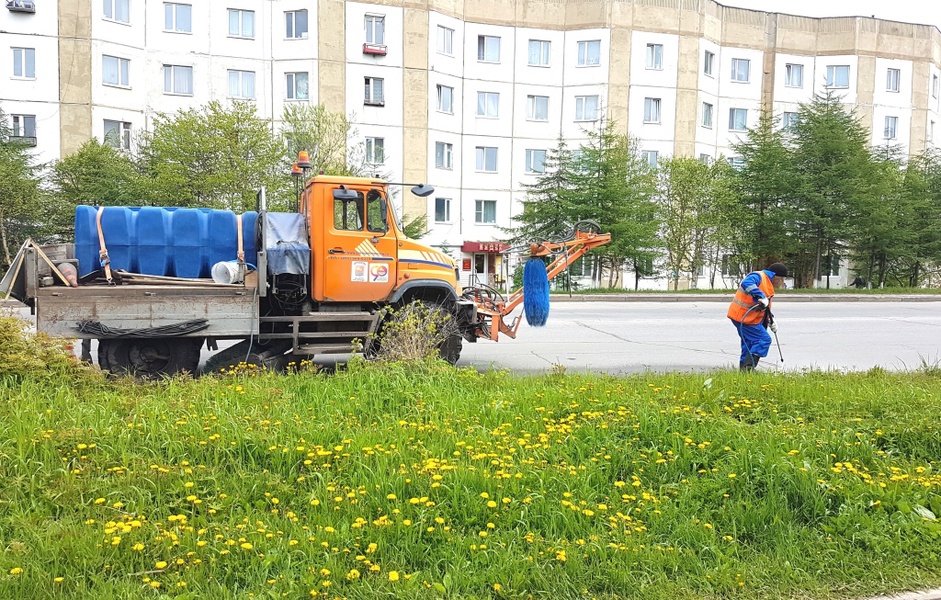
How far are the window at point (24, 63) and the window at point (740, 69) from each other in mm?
39801

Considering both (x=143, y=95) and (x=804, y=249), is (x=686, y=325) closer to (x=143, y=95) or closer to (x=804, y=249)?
(x=804, y=249)

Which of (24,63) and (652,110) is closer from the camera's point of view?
(24,63)

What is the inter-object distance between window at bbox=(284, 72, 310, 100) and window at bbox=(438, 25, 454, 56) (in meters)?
7.70

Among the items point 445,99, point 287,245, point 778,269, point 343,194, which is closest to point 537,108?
point 445,99

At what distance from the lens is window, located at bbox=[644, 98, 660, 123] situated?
1624 inches

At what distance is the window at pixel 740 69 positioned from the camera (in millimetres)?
44062

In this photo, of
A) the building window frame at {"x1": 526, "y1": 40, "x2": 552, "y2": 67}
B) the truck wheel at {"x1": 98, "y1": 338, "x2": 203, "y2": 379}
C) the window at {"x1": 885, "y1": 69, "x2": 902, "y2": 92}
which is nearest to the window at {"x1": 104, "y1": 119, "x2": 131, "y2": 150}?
the building window frame at {"x1": 526, "y1": 40, "x2": 552, "y2": 67}

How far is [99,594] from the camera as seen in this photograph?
3.28 m

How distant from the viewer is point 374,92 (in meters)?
36.4

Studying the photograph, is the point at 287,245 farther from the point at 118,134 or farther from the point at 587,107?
the point at 587,107

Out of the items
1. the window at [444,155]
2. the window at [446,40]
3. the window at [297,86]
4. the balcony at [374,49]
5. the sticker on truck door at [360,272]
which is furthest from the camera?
the window at [444,155]

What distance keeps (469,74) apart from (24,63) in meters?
22.4

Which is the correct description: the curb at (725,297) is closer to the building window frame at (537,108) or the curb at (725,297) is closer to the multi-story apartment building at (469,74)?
the multi-story apartment building at (469,74)

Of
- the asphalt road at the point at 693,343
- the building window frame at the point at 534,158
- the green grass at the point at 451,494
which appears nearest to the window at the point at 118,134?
the building window frame at the point at 534,158
